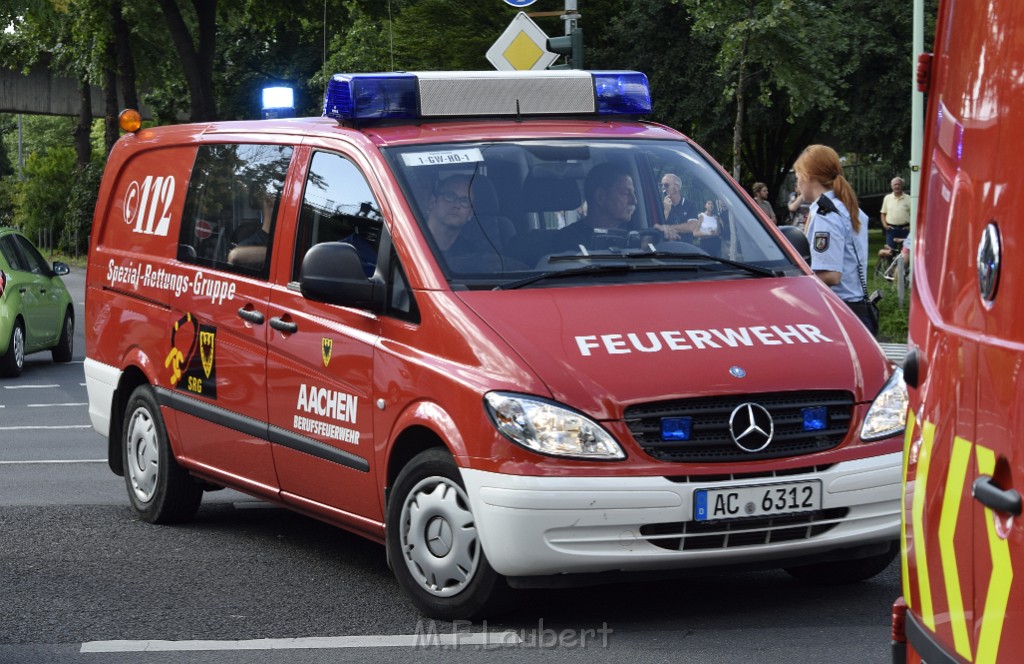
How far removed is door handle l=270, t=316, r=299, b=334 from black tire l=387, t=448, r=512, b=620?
1.04 m

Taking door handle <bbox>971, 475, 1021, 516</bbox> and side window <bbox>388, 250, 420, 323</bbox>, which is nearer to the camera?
door handle <bbox>971, 475, 1021, 516</bbox>

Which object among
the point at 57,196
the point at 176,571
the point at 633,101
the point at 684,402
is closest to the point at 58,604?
the point at 176,571

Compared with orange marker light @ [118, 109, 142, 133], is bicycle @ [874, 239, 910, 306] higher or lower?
lower

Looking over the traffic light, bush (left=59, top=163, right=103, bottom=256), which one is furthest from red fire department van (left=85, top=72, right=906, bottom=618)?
bush (left=59, top=163, right=103, bottom=256)

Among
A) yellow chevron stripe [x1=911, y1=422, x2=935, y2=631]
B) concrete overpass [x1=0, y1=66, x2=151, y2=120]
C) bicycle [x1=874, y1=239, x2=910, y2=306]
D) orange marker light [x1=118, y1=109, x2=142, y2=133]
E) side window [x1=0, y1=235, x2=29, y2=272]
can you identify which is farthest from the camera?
concrete overpass [x1=0, y1=66, x2=151, y2=120]

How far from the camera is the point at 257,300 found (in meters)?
7.18

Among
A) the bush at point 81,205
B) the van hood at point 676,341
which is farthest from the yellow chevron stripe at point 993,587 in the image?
the bush at point 81,205

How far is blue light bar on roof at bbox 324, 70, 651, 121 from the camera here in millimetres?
6973

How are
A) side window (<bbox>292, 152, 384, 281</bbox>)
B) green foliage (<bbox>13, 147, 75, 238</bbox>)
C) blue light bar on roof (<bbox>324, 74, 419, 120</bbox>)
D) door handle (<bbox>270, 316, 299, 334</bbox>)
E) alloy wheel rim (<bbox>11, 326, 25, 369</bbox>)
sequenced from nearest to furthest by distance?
1. side window (<bbox>292, 152, 384, 281</bbox>)
2. door handle (<bbox>270, 316, 299, 334</bbox>)
3. blue light bar on roof (<bbox>324, 74, 419, 120</bbox>)
4. alloy wheel rim (<bbox>11, 326, 25, 369</bbox>)
5. green foliage (<bbox>13, 147, 75, 238</bbox>)

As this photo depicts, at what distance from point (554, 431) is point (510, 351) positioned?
1.10 ft

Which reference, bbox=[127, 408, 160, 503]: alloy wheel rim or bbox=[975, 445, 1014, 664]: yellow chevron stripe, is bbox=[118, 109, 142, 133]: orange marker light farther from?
bbox=[975, 445, 1014, 664]: yellow chevron stripe

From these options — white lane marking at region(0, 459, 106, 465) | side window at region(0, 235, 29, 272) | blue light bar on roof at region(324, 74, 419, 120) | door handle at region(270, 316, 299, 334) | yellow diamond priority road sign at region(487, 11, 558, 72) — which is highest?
yellow diamond priority road sign at region(487, 11, 558, 72)

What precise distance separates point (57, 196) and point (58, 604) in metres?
48.3

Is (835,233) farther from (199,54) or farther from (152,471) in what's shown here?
(199,54)
